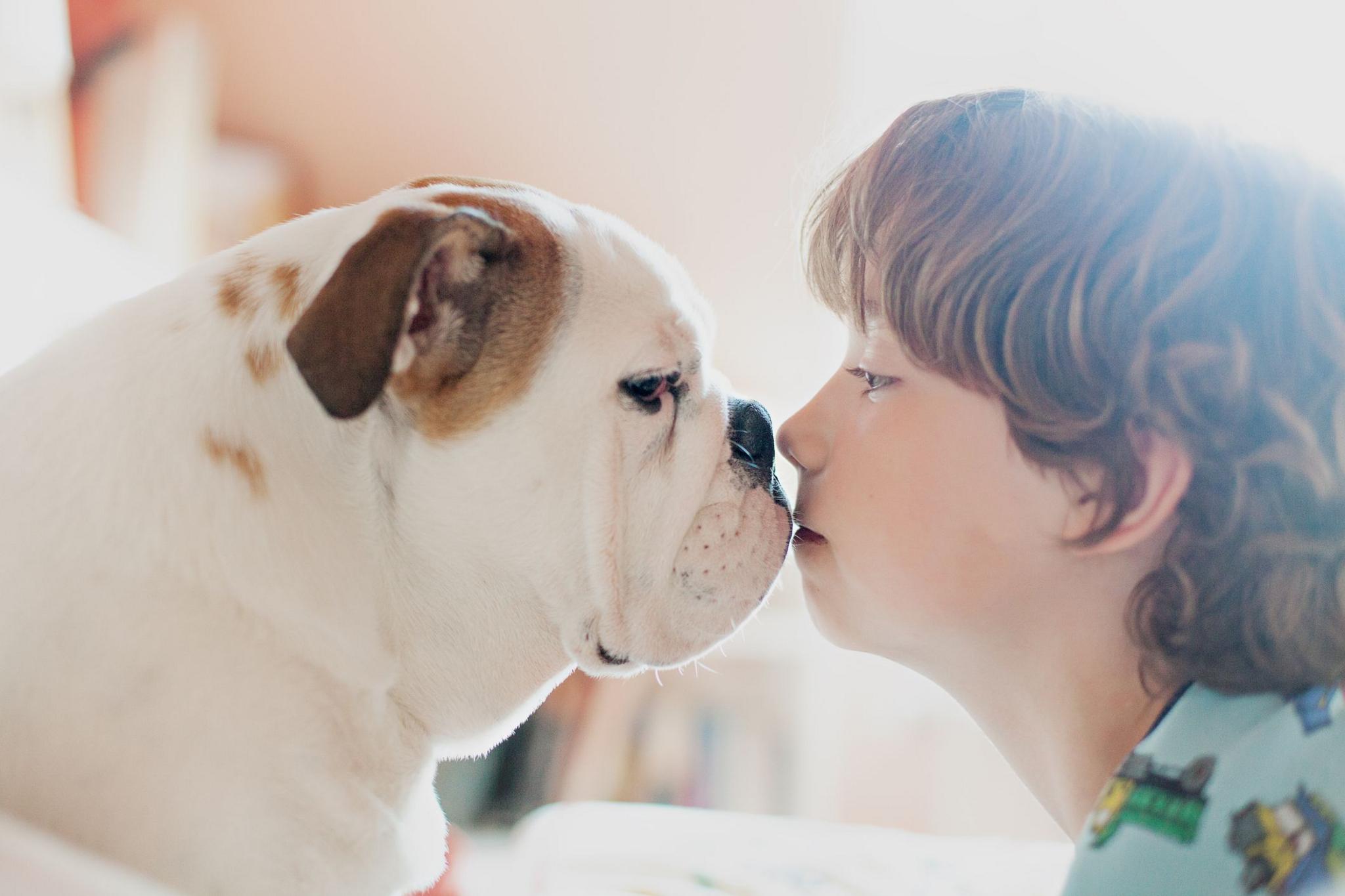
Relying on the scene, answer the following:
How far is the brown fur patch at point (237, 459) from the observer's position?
2.75 feet

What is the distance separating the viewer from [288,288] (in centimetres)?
90

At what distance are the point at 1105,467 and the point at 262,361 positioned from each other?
750mm

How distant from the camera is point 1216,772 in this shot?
856 millimetres

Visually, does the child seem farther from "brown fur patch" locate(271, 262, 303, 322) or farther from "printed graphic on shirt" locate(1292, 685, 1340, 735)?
"brown fur patch" locate(271, 262, 303, 322)

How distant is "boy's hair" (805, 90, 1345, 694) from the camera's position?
3.07 feet

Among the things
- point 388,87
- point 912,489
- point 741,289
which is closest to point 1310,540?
point 912,489

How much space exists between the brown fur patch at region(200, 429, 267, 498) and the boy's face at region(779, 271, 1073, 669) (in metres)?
0.55

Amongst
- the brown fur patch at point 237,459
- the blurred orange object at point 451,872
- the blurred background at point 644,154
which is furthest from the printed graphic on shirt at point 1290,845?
the blurred background at point 644,154

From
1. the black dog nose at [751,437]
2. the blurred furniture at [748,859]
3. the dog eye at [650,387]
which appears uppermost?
the dog eye at [650,387]

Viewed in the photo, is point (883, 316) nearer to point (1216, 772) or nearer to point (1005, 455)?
point (1005, 455)

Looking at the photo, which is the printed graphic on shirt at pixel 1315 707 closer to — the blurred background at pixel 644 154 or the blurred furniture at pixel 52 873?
the blurred furniture at pixel 52 873

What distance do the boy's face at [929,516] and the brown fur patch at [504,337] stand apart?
0.35 meters

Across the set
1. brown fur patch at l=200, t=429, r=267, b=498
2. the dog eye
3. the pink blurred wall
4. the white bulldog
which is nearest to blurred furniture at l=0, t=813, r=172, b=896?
the white bulldog

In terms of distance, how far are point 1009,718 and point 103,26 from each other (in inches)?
93.8
